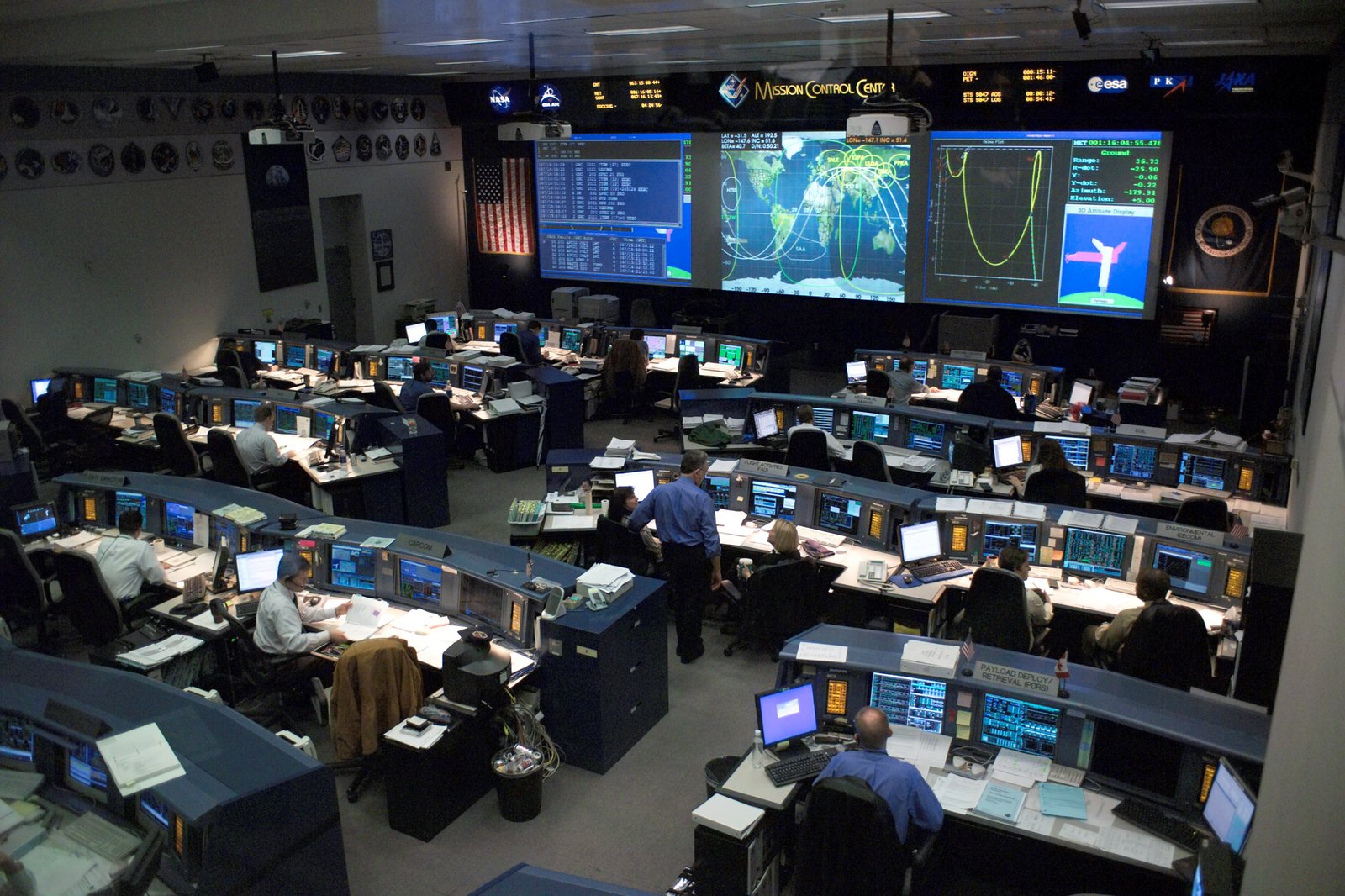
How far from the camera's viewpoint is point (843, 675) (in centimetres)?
493

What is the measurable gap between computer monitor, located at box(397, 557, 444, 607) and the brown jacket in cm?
88

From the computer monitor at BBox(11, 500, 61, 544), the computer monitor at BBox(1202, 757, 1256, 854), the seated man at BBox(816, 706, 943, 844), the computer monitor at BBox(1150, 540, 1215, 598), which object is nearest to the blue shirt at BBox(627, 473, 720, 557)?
the seated man at BBox(816, 706, 943, 844)

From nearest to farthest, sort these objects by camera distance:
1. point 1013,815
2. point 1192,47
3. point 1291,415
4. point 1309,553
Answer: point 1309,553 → point 1013,815 → point 1291,415 → point 1192,47

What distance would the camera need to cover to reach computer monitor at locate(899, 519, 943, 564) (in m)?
6.67

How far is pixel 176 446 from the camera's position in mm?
9344

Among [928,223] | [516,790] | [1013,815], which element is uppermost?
[928,223]

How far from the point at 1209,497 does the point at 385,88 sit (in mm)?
12054

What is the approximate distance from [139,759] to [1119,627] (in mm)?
4765

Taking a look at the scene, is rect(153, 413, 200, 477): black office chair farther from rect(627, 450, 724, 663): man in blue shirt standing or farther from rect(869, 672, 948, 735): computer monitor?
rect(869, 672, 948, 735): computer monitor

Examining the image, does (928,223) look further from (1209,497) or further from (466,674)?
(466,674)

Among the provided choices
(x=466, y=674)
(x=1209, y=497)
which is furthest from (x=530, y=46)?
(x=1209, y=497)

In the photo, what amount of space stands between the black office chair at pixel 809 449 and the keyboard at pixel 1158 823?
4463mm

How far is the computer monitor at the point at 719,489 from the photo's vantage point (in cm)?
778

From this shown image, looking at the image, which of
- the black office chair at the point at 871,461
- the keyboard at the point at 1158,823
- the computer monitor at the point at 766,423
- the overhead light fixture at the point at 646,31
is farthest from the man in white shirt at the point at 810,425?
the keyboard at the point at 1158,823
